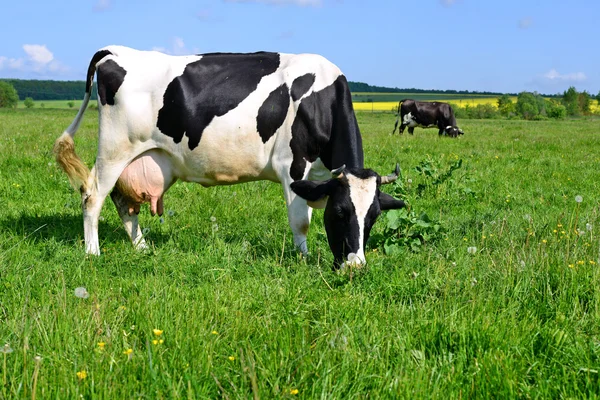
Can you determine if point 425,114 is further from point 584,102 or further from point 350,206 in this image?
point 584,102

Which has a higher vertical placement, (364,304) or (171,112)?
(171,112)

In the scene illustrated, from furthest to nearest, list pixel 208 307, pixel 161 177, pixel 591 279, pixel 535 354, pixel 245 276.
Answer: pixel 161 177
pixel 245 276
pixel 591 279
pixel 208 307
pixel 535 354

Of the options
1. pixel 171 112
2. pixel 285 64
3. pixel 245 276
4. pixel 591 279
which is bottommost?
pixel 245 276

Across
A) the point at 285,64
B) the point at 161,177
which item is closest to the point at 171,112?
the point at 161,177

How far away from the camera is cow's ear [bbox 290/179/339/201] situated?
5477 millimetres

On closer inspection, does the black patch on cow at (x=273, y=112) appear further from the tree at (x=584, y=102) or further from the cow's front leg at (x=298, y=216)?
the tree at (x=584, y=102)

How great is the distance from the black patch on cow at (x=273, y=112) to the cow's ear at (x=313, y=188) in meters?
0.86

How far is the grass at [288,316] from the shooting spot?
279 cm

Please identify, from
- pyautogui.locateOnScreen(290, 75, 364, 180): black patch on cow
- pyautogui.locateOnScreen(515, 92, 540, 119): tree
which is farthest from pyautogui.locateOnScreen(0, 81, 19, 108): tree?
pyautogui.locateOnScreen(290, 75, 364, 180): black patch on cow

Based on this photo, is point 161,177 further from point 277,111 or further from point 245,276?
point 245,276

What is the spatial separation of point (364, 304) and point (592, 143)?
17.1m

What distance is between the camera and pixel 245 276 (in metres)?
5.07

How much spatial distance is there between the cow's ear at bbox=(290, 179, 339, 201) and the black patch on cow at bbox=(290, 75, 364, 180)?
51cm

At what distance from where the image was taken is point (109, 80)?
6.45 meters
